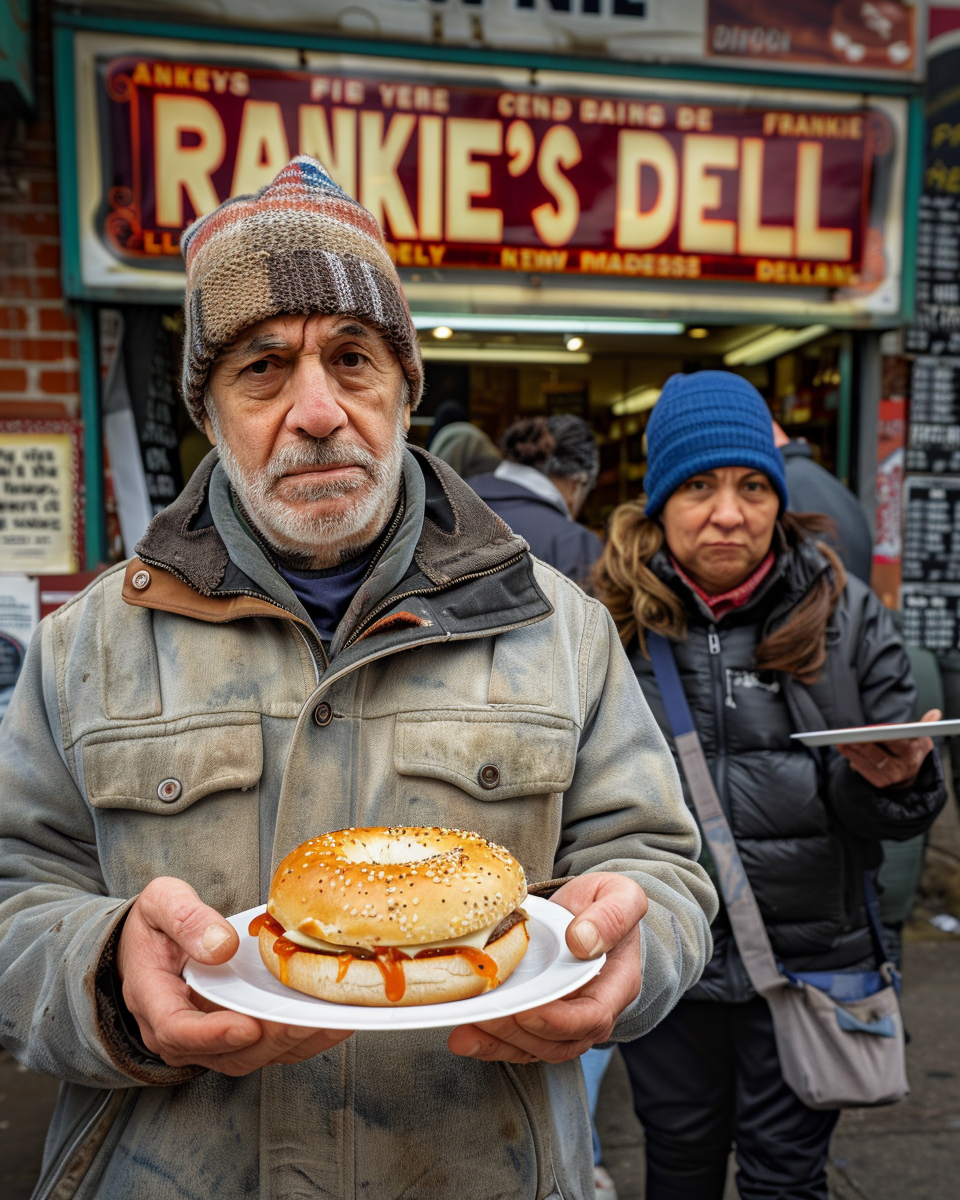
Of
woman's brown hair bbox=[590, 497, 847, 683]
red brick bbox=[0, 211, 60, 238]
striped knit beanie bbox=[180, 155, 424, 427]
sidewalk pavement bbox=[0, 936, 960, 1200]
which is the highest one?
red brick bbox=[0, 211, 60, 238]

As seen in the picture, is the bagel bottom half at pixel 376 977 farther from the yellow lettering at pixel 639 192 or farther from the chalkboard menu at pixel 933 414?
the chalkboard menu at pixel 933 414

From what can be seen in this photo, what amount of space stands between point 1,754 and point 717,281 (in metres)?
4.33

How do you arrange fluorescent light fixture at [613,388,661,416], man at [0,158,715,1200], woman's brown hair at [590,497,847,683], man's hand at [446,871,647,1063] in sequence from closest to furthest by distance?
man's hand at [446,871,647,1063] → man at [0,158,715,1200] → woman's brown hair at [590,497,847,683] → fluorescent light fixture at [613,388,661,416]

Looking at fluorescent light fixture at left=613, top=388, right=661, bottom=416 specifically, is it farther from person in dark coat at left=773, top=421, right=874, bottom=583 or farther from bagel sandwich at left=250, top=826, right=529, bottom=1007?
bagel sandwich at left=250, top=826, right=529, bottom=1007

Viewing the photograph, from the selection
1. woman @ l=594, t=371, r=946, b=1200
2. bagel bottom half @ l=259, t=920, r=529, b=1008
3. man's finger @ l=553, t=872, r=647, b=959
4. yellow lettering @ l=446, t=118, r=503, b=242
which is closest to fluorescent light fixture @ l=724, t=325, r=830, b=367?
yellow lettering @ l=446, t=118, r=503, b=242

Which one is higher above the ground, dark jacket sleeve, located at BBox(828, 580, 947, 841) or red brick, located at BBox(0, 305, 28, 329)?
red brick, located at BBox(0, 305, 28, 329)

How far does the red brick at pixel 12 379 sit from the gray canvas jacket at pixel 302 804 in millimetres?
3070

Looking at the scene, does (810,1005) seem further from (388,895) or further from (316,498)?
(316,498)

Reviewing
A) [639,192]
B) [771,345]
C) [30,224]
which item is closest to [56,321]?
[30,224]

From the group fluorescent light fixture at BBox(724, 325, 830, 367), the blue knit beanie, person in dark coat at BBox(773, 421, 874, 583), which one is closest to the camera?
the blue knit beanie

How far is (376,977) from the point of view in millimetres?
1364

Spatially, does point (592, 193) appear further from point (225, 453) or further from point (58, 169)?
point (225, 453)

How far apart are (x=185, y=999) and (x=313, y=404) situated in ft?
3.30

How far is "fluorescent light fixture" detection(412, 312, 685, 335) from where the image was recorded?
16.0ft
